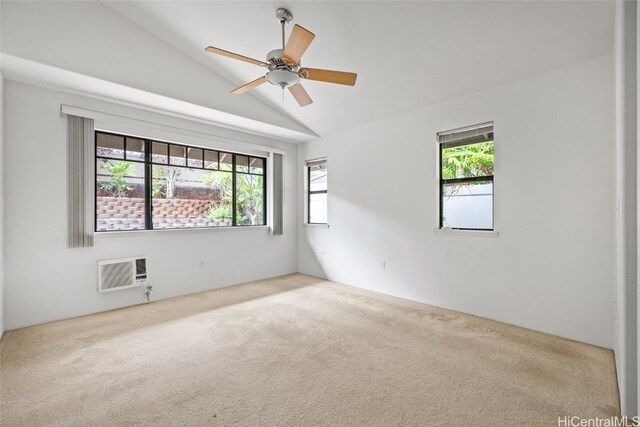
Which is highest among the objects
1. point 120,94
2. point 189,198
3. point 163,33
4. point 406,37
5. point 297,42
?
point 163,33

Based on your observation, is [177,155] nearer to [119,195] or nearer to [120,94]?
[119,195]

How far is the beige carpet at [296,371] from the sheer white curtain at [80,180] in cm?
100

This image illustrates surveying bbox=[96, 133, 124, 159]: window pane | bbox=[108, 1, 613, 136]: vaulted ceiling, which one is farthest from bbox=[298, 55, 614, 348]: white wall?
bbox=[96, 133, 124, 159]: window pane

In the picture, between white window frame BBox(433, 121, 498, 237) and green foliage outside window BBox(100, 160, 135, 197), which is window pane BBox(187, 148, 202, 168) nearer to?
green foliage outside window BBox(100, 160, 135, 197)

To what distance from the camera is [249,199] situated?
550 cm

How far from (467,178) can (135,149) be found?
174 inches

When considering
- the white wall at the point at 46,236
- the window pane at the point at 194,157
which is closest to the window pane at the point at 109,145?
the white wall at the point at 46,236

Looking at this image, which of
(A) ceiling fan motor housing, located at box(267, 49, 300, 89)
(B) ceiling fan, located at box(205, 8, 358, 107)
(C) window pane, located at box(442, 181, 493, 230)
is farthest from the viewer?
(C) window pane, located at box(442, 181, 493, 230)

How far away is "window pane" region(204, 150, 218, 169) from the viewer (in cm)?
490

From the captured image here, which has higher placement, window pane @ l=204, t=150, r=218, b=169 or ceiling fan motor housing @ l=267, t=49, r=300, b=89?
ceiling fan motor housing @ l=267, t=49, r=300, b=89

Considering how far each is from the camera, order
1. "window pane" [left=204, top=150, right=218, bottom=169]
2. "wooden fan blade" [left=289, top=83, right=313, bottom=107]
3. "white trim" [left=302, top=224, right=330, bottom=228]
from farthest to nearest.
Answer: "white trim" [left=302, top=224, right=330, bottom=228]
"window pane" [left=204, top=150, right=218, bottom=169]
"wooden fan blade" [left=289, top=83, right=313, bottom=107]

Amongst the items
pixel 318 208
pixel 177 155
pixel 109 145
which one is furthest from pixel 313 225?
pixel 109 145

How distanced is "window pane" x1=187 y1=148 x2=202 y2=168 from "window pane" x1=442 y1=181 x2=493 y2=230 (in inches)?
145

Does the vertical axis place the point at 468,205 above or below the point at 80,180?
below
